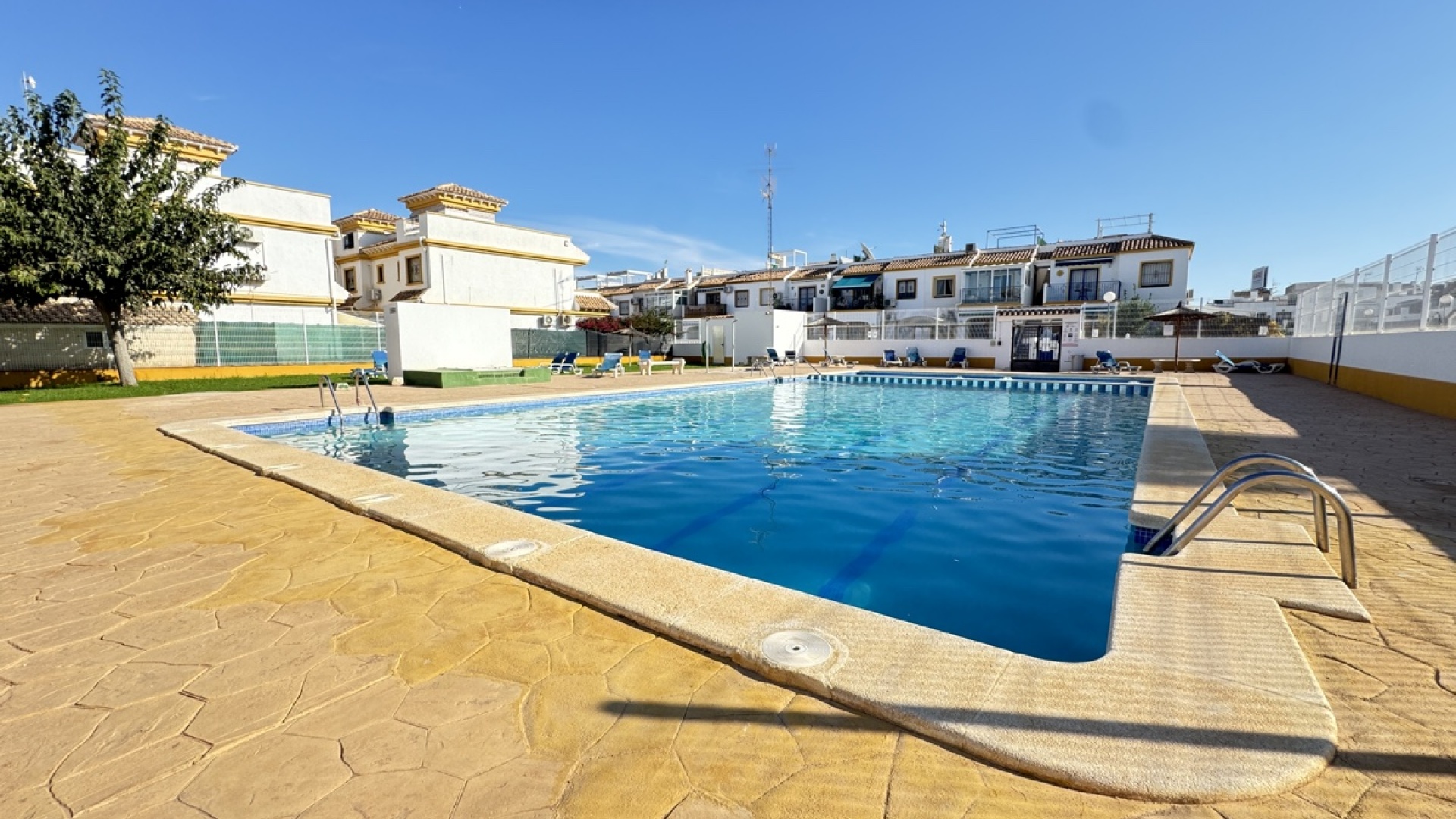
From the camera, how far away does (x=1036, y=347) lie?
25.0 meters

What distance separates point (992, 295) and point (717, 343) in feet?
52.5

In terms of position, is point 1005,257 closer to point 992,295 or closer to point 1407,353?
point 992,295

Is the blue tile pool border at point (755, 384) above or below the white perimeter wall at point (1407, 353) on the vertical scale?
below

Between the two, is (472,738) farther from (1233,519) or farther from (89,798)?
(1233,519)

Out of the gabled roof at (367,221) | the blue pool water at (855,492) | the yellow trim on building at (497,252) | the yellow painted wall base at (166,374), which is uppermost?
the gabled roof at (367,221)

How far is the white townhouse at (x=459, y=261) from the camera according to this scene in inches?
1077

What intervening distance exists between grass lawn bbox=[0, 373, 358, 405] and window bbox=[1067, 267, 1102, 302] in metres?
33.3

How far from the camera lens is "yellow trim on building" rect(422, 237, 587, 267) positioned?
26922 millimetres

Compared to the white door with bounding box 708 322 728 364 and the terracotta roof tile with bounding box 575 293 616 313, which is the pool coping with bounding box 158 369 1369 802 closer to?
the white door with bounding box 708 322 728 364

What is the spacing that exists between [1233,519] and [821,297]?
1487 inches

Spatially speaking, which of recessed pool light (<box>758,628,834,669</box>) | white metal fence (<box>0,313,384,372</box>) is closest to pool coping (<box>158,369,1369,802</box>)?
recessed pool light (<box>758,628,834,669</box>)

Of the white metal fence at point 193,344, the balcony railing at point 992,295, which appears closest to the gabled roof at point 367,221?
the white metal fence at point 193,344

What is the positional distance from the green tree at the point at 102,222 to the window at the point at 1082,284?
3590 centimetres

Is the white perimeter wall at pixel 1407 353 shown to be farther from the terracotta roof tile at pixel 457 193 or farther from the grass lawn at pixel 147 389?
the terracotta roof tile at pixel 457 193
